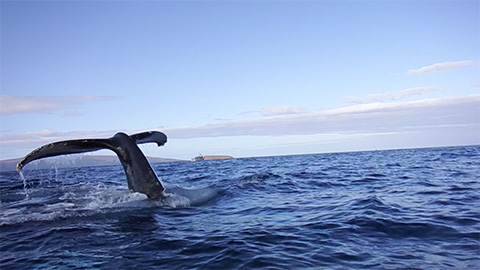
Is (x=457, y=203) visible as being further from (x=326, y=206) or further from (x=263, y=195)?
(x=263, y=195)

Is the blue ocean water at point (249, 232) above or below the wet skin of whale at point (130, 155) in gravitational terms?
below

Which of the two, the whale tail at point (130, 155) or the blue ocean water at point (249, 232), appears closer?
the blue ocean water at point (249, 232)

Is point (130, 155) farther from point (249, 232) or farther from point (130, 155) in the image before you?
point (249, 232)

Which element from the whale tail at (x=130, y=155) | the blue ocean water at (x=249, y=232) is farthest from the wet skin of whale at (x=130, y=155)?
the blue ocean water at (x=249, y=232)

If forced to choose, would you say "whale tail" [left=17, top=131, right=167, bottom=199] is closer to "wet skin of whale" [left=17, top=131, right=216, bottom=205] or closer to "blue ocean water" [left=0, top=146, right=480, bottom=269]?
"wet skin of whale" [left=17, top=131, right=216, bottom=205]

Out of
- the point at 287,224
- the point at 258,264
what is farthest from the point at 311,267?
the point at 287,224

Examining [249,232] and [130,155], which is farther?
[130,155]

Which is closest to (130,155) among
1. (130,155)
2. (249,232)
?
(130,155)

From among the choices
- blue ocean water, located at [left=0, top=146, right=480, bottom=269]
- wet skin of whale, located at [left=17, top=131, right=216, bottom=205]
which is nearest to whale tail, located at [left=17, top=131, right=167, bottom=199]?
wet skin of whale, located at [left=17, top=131, right=216, bottom=205]

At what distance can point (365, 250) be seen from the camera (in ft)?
18.2

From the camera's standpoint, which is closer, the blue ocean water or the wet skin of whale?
the blue ocean water

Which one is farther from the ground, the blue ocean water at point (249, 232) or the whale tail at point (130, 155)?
the whale tail at point (130, 155)

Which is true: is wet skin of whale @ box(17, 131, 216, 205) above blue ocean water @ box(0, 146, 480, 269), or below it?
above

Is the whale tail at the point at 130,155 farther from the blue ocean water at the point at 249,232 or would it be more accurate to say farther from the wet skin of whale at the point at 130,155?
the blue ocean water at the point at 249,232
